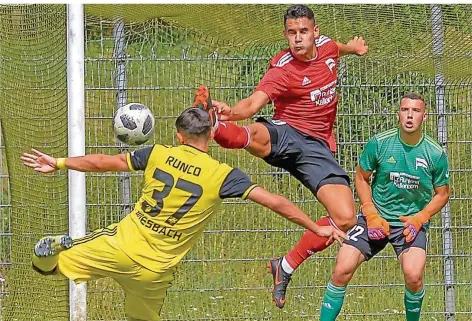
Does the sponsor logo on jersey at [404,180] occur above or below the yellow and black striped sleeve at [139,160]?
below

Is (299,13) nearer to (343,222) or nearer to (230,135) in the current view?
(230,135)

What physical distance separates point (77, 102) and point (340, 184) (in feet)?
7.70

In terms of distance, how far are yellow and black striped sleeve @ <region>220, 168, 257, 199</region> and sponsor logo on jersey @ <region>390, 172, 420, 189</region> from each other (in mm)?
1927

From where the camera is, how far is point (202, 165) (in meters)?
7.13

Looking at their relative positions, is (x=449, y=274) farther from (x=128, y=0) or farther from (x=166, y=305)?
(x=128, y=0)

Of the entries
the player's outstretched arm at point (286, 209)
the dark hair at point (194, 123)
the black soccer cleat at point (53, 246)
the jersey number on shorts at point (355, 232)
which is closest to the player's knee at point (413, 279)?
the jersey number on shorts at point (355, 232)

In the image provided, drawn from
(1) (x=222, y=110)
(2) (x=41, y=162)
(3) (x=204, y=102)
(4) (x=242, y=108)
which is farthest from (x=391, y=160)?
(2) (x=41, y=162)

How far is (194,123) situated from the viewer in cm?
716

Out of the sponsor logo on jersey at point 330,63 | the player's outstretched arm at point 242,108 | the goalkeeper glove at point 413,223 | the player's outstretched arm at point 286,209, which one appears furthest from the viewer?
the sponsor logo on jersey at point 330,63

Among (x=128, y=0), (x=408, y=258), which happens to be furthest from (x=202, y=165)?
(x=128, y=0)

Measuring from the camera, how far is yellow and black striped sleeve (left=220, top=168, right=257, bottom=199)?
7.12 meters

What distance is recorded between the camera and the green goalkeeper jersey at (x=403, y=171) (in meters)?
8.66

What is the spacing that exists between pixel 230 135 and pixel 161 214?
99 cm

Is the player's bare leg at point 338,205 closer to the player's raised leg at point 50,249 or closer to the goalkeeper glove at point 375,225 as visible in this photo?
the goalkeeper glove at point 375,225
